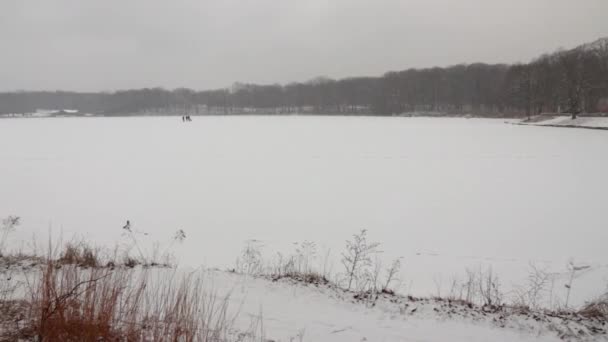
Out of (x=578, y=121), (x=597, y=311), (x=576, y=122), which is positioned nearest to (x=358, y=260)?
(x=597, y=311)

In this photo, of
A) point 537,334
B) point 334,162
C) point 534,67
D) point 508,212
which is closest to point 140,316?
point 537,334

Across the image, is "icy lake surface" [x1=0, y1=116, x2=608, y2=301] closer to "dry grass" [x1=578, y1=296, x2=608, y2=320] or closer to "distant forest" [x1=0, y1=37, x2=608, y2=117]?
"dry grass" [x1=578, y1=296, x2=608, y2=320]

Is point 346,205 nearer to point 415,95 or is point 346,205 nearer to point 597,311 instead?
point 597,311

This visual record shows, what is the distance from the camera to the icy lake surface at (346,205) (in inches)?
328

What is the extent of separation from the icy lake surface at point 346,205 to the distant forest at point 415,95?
51.2 meters

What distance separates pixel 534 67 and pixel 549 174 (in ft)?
239

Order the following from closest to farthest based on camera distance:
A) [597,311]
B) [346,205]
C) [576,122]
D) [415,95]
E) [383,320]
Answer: [383,320] → [597,311] → [346,205] → [576,122] → [415,95]

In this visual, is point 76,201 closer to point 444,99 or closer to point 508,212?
point 508,212

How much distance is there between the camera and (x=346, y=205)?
12375 mm

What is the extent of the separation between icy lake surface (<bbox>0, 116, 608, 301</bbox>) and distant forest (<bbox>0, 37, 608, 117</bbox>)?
5124 centimetres

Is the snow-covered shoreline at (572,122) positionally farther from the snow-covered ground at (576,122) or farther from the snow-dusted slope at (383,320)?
the snow-dusted slope at (383,320)

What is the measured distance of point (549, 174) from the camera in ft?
55.6

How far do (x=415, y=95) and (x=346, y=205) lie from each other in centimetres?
11032

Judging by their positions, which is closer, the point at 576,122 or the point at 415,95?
the point at 576,122
